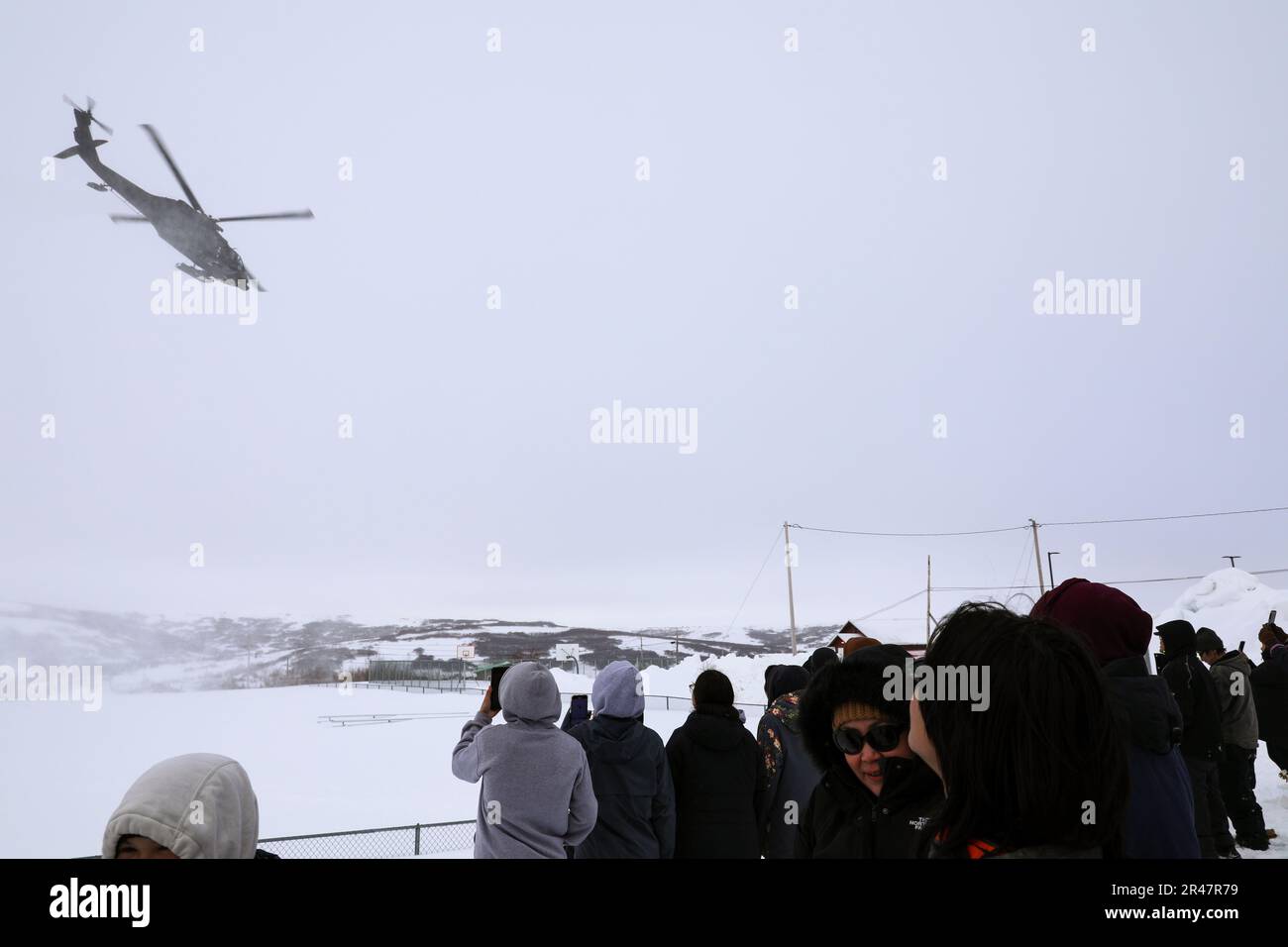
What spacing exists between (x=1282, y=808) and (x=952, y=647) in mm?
11134

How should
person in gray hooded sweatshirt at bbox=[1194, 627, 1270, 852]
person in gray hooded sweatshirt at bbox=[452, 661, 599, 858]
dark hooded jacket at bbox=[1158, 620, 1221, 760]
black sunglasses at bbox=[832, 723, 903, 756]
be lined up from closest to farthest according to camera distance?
black sunglasses at bbox=[832, 723, 903, 756]
person in gray hooded sweatshirt at bbox=[452, 661, 599, 858]
dark hooded jacket at bbox=[1158, 620, 1221, 760]
person in gray hooded sweatshirt at bbox=[1194, 627, 1270, 852]

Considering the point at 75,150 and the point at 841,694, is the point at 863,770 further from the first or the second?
the point at 75,150

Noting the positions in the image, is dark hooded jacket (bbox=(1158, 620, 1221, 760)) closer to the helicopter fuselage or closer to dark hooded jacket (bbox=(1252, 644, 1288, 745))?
dark hooded jacket (bbox=(1252, 644, 1288, 745))

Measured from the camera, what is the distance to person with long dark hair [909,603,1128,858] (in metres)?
1.55

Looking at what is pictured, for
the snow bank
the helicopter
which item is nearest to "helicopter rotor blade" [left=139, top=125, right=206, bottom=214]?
the helicopter

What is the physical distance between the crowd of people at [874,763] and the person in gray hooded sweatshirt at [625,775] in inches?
0.4

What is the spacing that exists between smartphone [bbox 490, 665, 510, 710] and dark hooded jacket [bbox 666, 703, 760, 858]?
1.20 m

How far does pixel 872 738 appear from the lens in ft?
9.28

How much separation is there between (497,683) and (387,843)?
18.3 feet

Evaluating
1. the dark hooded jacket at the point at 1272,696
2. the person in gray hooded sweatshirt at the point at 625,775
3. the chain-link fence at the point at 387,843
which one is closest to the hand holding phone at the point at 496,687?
the person in gray hooded sweatshirt at the point at 625,775
